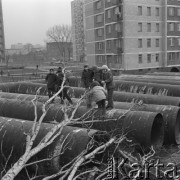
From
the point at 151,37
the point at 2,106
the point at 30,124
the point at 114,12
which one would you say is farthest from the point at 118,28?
the point at 30,124

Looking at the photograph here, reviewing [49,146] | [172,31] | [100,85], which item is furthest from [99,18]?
[49,146]

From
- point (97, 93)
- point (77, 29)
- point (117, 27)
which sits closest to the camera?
point (97, 93)

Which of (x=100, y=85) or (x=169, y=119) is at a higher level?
(x=100, y=85)

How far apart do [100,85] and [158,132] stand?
2.60 m

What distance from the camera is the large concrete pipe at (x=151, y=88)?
1491cm

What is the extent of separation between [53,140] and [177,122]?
5434mm

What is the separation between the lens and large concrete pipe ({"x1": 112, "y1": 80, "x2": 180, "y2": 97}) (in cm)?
1491

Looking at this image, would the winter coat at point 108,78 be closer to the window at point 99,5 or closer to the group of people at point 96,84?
the group of people at point 96,84

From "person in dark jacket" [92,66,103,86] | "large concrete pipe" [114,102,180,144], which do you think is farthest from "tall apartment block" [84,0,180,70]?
"large concrete pipe" [114,102,180,144]

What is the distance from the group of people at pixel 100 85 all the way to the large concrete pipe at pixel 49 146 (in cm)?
182

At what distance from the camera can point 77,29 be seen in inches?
4311

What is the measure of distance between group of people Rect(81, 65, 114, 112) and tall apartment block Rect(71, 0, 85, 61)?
88586 mm

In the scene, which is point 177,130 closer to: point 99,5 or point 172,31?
point 172,31

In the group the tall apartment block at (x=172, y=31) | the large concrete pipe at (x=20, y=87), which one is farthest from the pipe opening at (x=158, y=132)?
the tall apartment block at (x=172, y=31)
